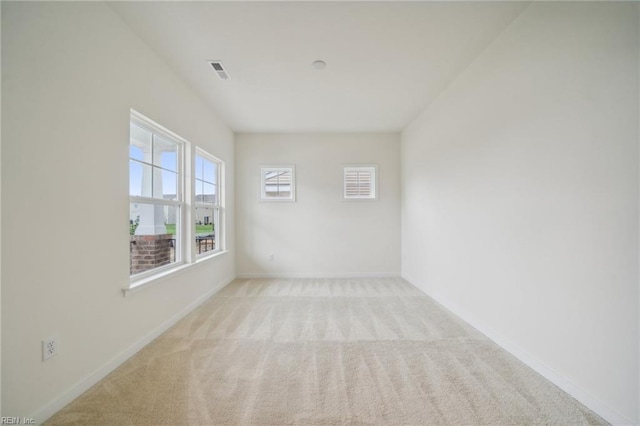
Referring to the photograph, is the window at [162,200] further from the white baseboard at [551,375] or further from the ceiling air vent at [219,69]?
the white baseboard at [551,375]

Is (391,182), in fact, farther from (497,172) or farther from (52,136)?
(52,136)

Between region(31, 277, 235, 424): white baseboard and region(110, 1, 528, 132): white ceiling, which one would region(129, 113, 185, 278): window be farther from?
region(110, 1, 528, 132): white ceiling

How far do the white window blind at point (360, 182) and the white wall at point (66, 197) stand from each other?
10.6 ft

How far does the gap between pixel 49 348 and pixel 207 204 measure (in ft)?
7.94

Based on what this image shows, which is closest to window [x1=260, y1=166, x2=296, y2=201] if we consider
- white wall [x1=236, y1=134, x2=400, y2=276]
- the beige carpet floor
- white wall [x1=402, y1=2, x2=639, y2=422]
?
white wall [x1=236, y1=134, x2=400, y2=276]

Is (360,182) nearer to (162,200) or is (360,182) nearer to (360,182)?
(360,182)

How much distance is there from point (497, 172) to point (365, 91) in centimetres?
174

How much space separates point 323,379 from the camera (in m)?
1.73

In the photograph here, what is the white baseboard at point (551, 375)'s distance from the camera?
4.46 ft

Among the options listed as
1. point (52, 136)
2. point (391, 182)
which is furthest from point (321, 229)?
point (52, 136)

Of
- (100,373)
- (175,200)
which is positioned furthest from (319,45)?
(100,373)

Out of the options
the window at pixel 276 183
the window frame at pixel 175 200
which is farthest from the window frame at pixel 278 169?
the window frame at pixel 175 200

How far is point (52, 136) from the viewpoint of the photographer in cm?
142

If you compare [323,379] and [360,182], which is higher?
[360,182]
